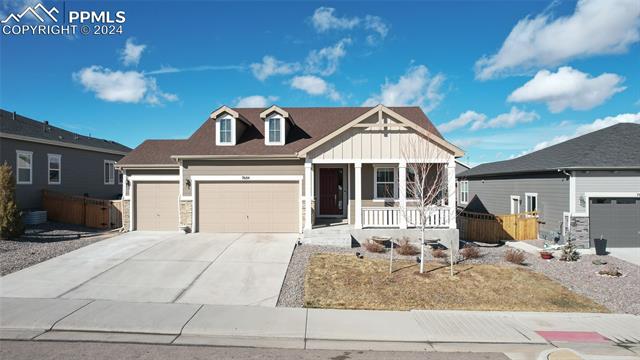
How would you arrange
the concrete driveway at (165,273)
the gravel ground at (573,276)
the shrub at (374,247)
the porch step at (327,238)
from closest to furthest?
the concrete driveway at (165,273), the gravel ground at (573,276), the shrub at (374,247), the porch step at (327,238)

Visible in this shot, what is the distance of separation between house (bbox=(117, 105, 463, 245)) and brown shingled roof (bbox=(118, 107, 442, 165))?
0.19ft

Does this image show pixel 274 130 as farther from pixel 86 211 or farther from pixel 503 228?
pixel 503 228

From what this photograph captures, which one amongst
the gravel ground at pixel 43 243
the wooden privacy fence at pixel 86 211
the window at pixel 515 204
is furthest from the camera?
the window at pixel 515 204

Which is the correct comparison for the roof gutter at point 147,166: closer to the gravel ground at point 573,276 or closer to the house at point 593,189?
the gravel ground at point 573,276

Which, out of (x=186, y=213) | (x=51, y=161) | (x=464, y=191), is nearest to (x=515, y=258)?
(x=186, y=213)

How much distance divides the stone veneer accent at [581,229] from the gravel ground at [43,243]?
1894 centimetres

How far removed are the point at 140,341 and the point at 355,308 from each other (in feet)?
13.7

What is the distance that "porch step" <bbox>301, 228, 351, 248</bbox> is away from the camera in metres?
13.2

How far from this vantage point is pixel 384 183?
1546 cm

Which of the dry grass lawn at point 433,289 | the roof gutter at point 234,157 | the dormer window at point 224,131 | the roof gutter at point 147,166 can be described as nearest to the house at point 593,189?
the dry grass lawn at point 433,289

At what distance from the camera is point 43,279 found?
29.4 feet

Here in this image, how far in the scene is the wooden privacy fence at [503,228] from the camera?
52.5ft

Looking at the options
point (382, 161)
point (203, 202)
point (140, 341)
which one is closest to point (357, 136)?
point (382, 161)

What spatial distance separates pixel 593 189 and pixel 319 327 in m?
13.6
